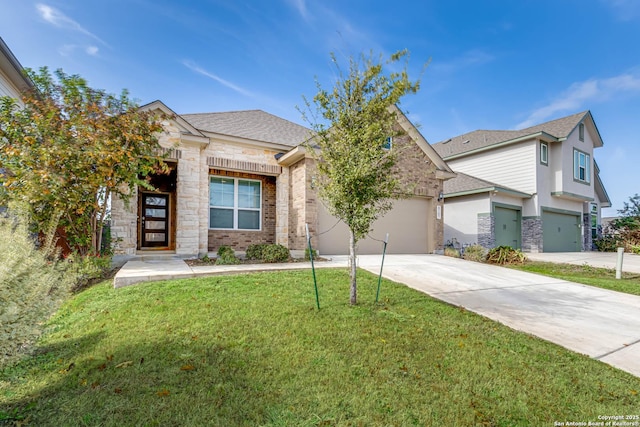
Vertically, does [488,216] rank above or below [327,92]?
below

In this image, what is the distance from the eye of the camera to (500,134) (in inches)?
707

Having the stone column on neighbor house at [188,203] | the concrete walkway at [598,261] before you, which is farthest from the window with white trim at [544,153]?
the stone column on neighbor house at [188,203]

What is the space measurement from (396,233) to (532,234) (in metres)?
9.10

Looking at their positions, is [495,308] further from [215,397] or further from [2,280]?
[2,280]

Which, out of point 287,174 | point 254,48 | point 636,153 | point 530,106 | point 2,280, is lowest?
point 2,280

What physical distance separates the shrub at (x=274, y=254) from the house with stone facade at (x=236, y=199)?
131 cm

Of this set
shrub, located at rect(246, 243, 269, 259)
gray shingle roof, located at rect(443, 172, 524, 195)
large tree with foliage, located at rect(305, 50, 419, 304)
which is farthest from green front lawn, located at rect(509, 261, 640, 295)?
shrub, located at rect(246, 243, 269, 259)

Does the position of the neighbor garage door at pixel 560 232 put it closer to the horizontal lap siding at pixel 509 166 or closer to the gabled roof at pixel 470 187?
the horizontal lap siding at pixel 509 166

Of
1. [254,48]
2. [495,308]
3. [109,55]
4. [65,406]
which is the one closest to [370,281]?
[495,308]

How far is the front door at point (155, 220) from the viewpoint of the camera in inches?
439

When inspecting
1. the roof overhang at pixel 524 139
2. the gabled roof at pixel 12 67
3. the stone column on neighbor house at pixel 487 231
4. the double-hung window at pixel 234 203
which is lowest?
the stone column on neighbor house at pixel 487 231

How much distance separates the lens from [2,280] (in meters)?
2.28

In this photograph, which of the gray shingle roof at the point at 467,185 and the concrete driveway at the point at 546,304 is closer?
the concrete driveway at the point at 546,304

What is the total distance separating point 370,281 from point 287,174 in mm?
5927
